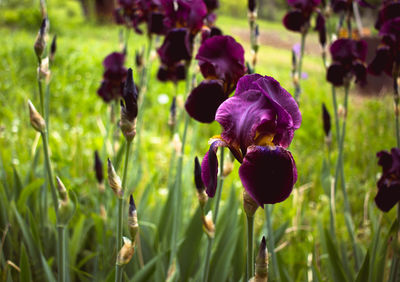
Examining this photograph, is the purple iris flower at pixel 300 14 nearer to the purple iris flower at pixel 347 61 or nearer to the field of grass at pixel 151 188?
the purple iris flower at pixel 347 61

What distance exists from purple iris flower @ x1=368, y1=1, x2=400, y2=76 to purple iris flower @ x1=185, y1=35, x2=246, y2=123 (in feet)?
2.15

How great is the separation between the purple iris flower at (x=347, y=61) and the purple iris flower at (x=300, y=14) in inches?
8.5

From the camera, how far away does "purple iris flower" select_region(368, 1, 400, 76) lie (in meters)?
1.31

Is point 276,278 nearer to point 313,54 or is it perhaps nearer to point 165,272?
point 165,272

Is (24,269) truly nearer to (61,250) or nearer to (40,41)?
(61,250)

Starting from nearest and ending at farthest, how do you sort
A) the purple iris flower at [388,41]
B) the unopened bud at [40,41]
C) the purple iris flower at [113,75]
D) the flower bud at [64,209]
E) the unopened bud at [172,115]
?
the flower bud at [64,209]
the unopened bud at [40,41]
the purple iris flower at [388,41]
the unopened bud at [172,115]
the purple iris flower at [113,75]

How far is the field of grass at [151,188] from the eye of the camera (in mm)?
1391

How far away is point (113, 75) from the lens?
5.71 feet

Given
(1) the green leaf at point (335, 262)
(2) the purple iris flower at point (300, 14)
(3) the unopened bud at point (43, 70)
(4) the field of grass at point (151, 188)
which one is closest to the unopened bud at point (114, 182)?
(4) the field of grass at point (151, 188)

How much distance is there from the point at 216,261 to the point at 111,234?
0.42m

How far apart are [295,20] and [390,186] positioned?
864 mm

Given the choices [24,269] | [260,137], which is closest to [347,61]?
[260,137]

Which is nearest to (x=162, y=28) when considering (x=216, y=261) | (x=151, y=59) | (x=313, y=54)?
(x=151, y=59)

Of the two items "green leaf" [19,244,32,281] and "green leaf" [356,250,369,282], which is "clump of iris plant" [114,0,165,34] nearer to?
"green leaf" [19,244,32,281]
